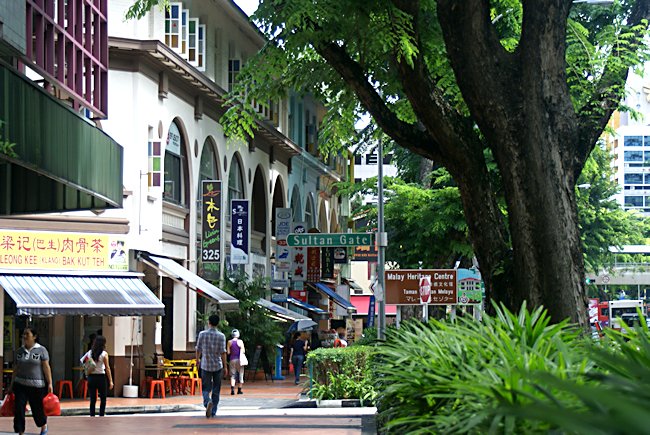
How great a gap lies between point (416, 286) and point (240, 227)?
10.8 m

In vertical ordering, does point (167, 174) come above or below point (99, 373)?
above

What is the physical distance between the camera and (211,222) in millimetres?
37062

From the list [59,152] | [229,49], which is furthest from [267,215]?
[59,152]

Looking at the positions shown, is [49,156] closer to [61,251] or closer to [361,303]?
[61,251]

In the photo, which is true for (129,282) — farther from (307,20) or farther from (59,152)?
(307,20)

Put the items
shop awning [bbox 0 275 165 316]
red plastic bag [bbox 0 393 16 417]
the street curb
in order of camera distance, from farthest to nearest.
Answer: shop awning [bbox 0 275 165 316] → the street curb → red plastic bag [bbox 0 393 16 417]

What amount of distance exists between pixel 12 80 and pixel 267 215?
3529 cm

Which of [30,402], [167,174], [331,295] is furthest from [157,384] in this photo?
[331,295]

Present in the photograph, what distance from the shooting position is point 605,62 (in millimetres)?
15695

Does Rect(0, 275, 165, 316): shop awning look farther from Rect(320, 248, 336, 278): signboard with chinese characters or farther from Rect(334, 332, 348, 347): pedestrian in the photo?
Rect(320, 248, 336, 278): signboard with chinese characters

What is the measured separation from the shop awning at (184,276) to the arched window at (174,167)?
2439mm

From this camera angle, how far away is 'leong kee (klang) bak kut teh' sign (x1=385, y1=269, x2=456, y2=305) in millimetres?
31469

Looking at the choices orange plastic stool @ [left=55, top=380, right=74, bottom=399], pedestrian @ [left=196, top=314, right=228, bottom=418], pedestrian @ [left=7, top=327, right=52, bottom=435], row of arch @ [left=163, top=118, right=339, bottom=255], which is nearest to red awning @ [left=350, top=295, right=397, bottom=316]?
row of arch @ [left=163, top=118, right=339, bottom=255]

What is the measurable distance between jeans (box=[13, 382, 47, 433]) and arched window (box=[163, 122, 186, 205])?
61.9 ft
